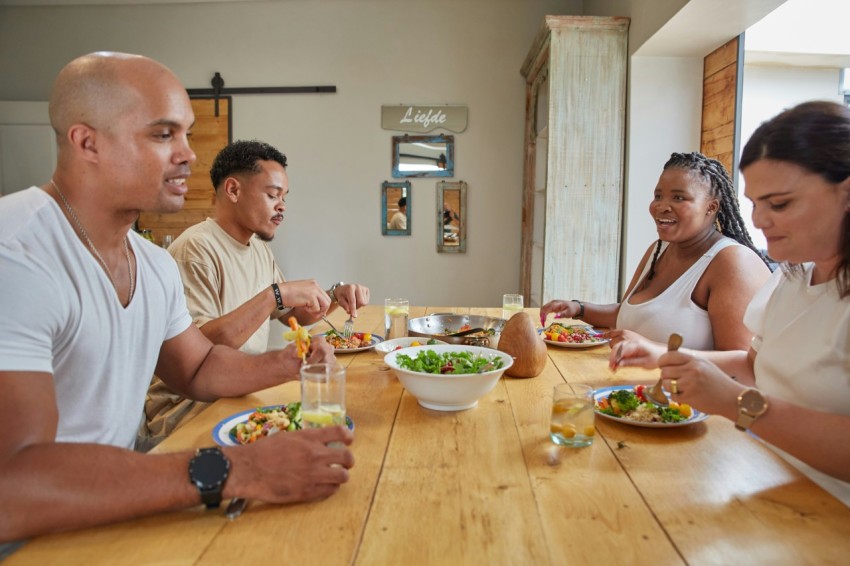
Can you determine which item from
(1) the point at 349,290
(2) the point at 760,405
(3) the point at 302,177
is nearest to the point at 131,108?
(1) the point at 349,290

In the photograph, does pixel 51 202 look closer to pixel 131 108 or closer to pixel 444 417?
pixel 131 108

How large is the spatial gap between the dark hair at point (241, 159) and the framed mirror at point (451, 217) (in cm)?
257

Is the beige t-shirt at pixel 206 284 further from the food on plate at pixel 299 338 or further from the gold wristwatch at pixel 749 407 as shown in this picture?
the gold wristwatch at pixel 749 407

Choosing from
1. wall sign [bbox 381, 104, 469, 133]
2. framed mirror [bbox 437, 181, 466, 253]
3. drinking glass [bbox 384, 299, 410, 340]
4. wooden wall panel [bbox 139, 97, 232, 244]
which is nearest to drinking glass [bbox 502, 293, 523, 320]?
drinking glass [bbox 384, 299, 410, 340]

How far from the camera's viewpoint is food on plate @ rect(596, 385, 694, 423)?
129 cm

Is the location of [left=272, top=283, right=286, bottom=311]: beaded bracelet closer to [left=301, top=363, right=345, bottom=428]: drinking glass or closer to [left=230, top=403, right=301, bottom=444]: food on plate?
[left=230, top=403, right=301, bottom=444]: food on plate

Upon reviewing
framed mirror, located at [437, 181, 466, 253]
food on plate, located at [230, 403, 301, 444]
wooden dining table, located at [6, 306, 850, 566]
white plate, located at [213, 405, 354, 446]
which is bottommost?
wooden dining table, located at [6, 306, 850, 566]

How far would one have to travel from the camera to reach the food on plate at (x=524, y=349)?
65.1 inches

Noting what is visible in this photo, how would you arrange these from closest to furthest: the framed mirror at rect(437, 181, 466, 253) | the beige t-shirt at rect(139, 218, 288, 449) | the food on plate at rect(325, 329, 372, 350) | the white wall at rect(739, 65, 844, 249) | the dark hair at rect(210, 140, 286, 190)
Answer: the beige t-shirt at rect(139, 218, 288, 449) < the food on plate at rect(325, 329, 372, 350) < the dark hair at rect(210, 140, 286, 190) < the white wall at rect(739, 65, 844, 249) < the framed mirror at rect(437, 181, 466, 253)

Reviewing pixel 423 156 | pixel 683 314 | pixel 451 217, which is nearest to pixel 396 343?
pixel 683 314

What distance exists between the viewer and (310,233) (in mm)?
4973

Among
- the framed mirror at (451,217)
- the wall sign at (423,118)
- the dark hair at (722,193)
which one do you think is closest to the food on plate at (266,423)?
the dark hair at (722,193)

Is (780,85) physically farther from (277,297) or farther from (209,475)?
(209,475)

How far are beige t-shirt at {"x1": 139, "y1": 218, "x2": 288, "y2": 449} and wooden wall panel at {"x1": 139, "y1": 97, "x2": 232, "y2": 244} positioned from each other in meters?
2.76
